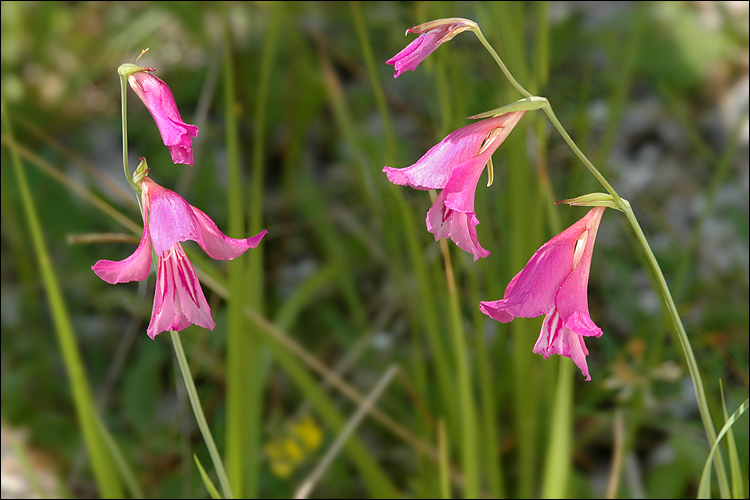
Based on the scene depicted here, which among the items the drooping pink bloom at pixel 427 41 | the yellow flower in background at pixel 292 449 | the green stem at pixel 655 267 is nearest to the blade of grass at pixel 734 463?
the green stem at pixel 655 267

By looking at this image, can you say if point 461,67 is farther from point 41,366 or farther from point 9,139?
point 41,366

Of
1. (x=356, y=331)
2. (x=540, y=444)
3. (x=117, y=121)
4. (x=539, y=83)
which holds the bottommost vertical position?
(x=540, y=444)

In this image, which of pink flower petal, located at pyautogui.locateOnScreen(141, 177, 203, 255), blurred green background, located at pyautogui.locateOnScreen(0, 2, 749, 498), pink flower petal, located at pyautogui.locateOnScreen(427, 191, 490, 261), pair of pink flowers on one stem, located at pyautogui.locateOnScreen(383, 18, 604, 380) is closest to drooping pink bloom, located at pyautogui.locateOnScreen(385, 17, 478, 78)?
pair of pink flowers on one stem, located at pyautogui.locateOnScreen(383, 18, 604, 380)

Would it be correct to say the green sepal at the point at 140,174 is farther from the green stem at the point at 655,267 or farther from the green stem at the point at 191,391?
the green stem at the point at 655,267

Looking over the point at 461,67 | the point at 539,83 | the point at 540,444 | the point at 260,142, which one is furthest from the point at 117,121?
the point at 540,444

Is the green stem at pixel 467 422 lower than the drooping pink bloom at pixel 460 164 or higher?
lower
